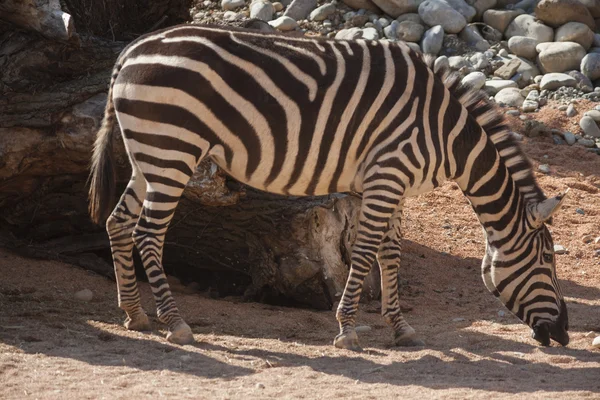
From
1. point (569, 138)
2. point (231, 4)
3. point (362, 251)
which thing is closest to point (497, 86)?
point (569, 138)

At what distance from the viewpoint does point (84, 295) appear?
793 centimetres

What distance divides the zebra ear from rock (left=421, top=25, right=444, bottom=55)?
8.49 m

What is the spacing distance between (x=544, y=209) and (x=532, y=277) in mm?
643

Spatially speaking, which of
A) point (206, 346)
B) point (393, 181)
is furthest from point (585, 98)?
point (206, 346)

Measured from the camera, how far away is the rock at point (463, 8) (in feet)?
52.0

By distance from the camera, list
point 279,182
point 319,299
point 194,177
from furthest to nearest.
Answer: point 319,299 < point 194,177 < point 279,182

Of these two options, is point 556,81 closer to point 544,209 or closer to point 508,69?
point 508,69

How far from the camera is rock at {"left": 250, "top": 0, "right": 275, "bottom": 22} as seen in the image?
16325 millimetres

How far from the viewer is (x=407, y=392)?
5559 millimetres

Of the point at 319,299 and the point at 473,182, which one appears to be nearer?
the point at 473,182

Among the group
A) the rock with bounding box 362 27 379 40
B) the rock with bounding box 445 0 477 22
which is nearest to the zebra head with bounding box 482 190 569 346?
the rock with bounding box 362 27 379 40

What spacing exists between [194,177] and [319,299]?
187cm

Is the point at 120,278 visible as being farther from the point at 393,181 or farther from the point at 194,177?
the point at 393,181

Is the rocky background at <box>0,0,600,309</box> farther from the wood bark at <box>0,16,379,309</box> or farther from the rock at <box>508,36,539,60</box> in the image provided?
the rock at <box>508,36,539,60</box>
